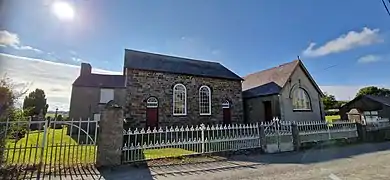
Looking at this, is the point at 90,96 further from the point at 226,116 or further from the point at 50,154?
the point at 50,154

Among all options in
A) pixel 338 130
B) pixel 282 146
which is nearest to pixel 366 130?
pixel 338 130

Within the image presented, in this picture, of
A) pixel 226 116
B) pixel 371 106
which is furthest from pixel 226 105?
pixel 371 106

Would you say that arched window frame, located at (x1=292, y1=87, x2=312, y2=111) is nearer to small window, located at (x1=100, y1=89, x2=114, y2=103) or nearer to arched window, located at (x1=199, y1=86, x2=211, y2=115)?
arched window, located at (x1=199, y1=86, x2=211, y2=115)

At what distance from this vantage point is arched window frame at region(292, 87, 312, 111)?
20.5 meters

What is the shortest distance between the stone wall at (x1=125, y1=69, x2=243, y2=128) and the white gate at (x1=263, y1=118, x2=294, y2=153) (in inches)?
339

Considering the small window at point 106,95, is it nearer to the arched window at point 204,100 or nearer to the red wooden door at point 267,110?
the arched window at point 204,100

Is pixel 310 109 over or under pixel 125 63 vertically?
under

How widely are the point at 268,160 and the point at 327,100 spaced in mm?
42879

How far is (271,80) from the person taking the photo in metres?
22.0

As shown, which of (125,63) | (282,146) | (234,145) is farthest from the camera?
(125,63)

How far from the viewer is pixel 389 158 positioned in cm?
894

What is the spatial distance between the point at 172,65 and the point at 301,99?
12.9m

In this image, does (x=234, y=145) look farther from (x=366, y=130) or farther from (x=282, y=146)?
(x=366, y=130)

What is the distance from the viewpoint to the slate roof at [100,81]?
2434 centimetres
